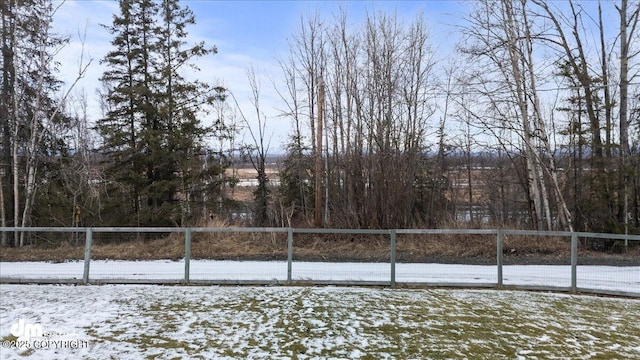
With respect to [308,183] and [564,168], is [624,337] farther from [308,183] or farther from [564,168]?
[308,183]

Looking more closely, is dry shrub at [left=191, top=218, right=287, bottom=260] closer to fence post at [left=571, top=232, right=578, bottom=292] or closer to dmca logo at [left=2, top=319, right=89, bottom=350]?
dmca logo at [left=2, top=319, right=89, bottom=350]

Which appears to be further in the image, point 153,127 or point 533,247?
point 153,127

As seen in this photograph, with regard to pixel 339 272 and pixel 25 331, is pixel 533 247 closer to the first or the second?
pixel 339 272

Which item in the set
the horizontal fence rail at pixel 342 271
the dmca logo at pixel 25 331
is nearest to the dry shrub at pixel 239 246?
the horizontal fence rail at pixel 342 271

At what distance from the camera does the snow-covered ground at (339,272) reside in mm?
8711

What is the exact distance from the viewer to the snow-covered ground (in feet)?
28.6

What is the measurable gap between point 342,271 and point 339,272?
126 mm

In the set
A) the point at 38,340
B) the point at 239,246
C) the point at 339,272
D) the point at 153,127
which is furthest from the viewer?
the point at 153,127

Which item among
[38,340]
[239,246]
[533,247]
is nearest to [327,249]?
[239,246]

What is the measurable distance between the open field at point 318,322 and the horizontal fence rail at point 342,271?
501 mm

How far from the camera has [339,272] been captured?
945 centimetres

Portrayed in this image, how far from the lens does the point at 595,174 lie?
15836 mm

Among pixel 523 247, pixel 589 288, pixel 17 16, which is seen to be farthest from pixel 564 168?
pixel 17 16

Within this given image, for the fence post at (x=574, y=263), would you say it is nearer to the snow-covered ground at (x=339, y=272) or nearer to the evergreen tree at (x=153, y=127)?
the snow-covered ground at (x=339, y=272)
